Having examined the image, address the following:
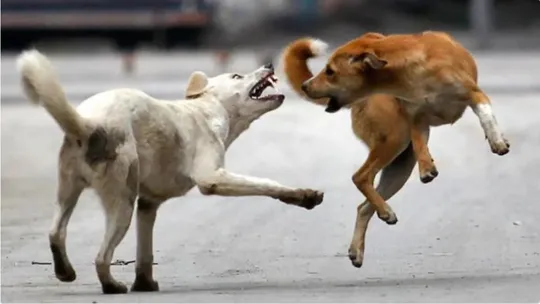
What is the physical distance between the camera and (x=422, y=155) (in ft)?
31.7

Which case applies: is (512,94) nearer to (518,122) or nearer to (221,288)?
(518,122)

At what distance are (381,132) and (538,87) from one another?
21.7 meters

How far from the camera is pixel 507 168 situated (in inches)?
664

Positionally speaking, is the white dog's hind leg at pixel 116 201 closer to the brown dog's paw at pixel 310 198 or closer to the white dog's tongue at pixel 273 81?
the brown dog's paw at pixel 310 198

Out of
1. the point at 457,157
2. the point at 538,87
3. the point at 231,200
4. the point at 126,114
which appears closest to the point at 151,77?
the point at 538,87

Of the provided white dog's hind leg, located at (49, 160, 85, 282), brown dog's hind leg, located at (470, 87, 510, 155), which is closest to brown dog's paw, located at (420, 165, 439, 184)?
brown dog's hind leg, located at (470, 87, 510, 155)

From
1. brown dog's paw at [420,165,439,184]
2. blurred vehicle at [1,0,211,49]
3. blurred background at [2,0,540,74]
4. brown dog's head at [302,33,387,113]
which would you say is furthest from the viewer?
blurred vehicle at [1,0,211,49]

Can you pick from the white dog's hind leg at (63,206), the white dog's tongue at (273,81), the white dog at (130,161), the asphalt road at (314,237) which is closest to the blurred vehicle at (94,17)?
the asphalt road at (314,237)

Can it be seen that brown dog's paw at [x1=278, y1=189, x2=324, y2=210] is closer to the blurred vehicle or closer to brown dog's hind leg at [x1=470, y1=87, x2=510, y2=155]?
brown dog's hind leg at [x1=470, y1=87, x2=510, y2=155]

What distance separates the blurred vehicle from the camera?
181 ft

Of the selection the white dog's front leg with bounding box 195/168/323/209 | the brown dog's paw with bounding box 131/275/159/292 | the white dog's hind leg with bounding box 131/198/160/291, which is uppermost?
the white dog's front leg with bounding box 195/168/323/209

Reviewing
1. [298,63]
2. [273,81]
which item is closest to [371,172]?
[273,81]

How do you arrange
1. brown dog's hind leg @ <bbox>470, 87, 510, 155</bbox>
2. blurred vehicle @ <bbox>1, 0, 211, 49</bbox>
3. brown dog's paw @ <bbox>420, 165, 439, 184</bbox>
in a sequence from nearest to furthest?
brown dog's hind leg @ <bbox>470, 87, 510, 155</bbox>, brown dog's paw @ <bbox>420, 165, 439, 184</bbox>, blurred vehicle @ <bbox>1, 0, 211, 49</bbox>

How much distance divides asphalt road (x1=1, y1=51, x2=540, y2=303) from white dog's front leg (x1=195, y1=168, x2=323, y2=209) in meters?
0.53
